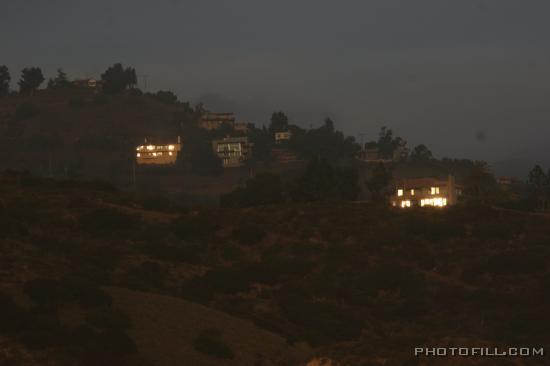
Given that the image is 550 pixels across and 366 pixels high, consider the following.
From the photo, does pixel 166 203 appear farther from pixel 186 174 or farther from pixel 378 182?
pixel 186 174

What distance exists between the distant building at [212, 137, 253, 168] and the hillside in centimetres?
11954

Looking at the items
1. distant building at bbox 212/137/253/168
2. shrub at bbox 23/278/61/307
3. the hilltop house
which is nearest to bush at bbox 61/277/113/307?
shrub at bbox 23/278/61/307

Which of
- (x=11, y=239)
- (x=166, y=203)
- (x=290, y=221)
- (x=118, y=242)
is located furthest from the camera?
(x=166, y=203)

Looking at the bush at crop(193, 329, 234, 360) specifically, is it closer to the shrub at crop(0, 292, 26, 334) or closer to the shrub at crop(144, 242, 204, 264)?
the shrub at crop(0, 292, 26, 334)

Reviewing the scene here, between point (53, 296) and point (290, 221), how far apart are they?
3336cm

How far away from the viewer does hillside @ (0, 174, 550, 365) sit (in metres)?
28.0

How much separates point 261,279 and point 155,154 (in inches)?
5518

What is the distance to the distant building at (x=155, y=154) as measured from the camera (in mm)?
181500

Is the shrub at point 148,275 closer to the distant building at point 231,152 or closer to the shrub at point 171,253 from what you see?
the shrub at point 171,253

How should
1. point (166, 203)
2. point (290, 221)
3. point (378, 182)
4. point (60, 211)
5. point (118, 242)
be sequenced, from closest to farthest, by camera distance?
point (118, 242), point (60, 211), point (290, 221), point (166, 203), point (378, 182)

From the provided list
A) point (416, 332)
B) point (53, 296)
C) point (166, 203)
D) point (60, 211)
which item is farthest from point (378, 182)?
point (53, 296)

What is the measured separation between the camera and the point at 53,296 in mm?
29500

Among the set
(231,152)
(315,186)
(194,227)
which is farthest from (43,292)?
(231,152)

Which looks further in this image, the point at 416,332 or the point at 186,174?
the point at 186,174
